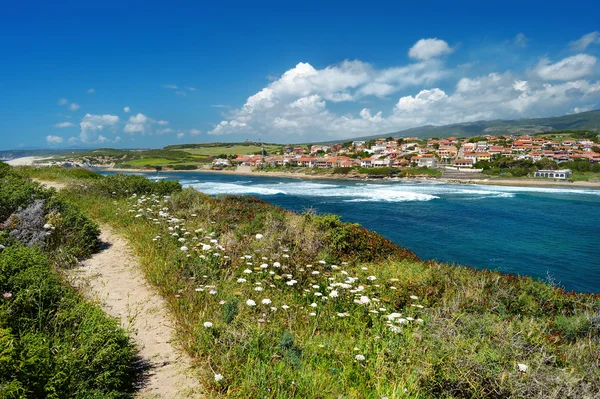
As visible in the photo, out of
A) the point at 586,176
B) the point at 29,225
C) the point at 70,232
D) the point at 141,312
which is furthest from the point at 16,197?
the point at 586,176

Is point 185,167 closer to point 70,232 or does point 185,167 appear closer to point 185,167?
point 185,167

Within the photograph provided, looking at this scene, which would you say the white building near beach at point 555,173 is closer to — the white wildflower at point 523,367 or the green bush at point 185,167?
the white wildflower at point 523,367

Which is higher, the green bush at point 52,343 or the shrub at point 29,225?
the shrub at point 29,225

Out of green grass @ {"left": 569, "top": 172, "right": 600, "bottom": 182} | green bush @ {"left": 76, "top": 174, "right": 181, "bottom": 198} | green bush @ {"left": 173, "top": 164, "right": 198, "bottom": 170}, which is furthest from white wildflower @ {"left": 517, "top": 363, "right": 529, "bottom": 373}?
green bush @ {"left": 173, "top": 164, "right": 198, "bottom": 170}

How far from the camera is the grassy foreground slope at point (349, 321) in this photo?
12.1ft

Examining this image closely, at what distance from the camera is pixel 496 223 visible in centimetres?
3055

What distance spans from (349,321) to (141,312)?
351 centimetres

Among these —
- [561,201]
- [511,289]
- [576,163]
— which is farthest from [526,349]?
[576,163]

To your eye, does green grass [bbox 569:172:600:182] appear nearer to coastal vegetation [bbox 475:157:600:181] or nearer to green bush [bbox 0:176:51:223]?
coastal vegetation [bbox 475:157:600:181]

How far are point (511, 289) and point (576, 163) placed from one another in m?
107

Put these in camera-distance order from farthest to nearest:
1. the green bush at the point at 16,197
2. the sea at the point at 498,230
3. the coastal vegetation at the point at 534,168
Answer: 1. the coastal vegetation at the point at 534,168
2. the sea at the point at 498,230
3. the green bush at the point at 16,197

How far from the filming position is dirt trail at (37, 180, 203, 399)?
3.85 m

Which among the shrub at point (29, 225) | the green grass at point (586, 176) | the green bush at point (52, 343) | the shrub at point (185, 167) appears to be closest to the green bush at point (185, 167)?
the shrub at point (185, 167)

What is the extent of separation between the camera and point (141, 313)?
5598 mm
